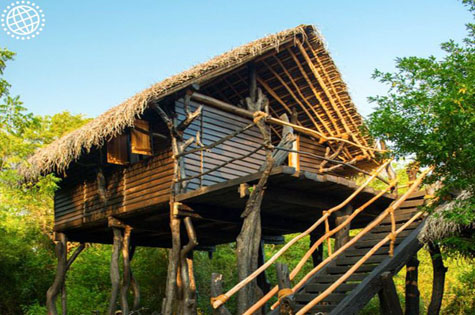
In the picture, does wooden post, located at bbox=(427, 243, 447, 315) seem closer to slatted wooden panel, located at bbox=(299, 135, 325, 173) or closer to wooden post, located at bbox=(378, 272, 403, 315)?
wooden post, located at bbox=(378, 272, 403, 315)

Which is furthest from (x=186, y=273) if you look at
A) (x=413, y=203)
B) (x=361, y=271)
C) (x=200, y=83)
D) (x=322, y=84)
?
(x=322, y=84)

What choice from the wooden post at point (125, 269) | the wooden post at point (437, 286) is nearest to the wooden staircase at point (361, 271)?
the wooden post at point (437, 286)

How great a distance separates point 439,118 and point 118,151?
6.78m

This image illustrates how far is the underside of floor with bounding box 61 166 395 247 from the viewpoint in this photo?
8469 millimetres

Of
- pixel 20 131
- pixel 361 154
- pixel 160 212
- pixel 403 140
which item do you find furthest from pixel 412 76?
pixel 20 131

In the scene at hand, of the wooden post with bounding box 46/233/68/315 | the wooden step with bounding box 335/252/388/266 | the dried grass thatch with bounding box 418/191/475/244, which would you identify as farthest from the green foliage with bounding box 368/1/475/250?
the wooden post with bounding box 46/233/68/315

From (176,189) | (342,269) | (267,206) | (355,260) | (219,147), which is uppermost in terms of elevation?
(219,147)

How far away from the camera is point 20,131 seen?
10.9m

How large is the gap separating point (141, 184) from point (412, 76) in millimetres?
5832

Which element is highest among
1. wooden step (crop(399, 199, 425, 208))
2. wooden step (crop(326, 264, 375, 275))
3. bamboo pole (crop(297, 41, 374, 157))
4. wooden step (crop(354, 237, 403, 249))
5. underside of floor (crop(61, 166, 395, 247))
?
bamboo pole (crop(297, 41, 374, 157))

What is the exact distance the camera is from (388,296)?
7562mm

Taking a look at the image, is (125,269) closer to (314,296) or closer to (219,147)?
(219,147)

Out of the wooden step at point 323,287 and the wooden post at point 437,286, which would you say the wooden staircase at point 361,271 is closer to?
the wooden step at point 323,287

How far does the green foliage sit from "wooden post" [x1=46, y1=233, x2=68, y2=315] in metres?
8.59
